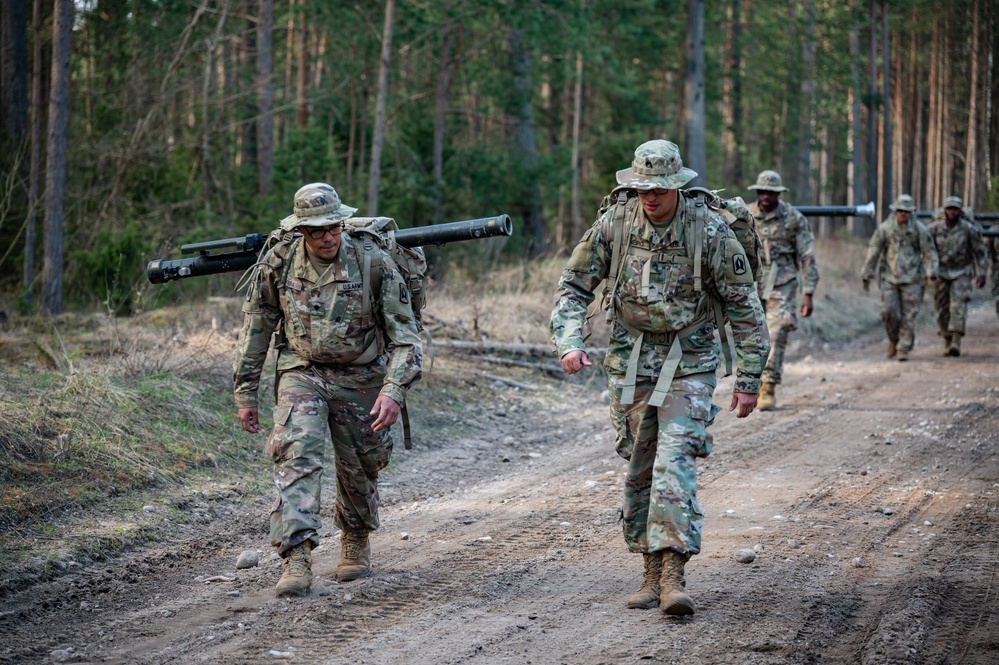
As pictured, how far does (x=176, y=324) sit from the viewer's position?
426 inches

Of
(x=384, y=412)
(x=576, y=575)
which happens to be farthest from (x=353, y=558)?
(x=576, y=575)

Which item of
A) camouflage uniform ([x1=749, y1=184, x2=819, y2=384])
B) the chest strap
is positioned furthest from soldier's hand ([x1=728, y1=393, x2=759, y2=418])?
camouflage uniform ([x1=749, y1=184, x2=819, y2=384])

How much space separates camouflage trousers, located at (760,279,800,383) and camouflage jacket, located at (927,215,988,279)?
5621 millimetres

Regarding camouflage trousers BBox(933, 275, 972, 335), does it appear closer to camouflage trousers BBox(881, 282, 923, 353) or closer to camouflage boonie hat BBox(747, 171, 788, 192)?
camouflage trousers BBox(881, 282, 923, 353)

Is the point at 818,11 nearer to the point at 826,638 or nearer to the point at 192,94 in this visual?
the point at 192,94

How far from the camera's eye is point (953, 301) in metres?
15.1

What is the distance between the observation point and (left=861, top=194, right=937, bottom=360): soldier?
1441cm

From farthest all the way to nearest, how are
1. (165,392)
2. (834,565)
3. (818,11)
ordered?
(818,11) → (165,392) → (834,565)

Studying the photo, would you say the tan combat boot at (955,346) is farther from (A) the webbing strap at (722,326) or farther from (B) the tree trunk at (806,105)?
(B) the tree trunk at (806,105)

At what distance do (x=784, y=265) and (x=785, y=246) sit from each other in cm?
21

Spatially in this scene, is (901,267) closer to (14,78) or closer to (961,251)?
(961,251)

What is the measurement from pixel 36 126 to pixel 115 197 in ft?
8.23

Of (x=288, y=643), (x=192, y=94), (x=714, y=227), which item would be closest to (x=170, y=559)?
(x=288, y=643)

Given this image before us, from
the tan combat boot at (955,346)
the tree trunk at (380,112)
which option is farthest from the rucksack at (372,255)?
the tan combat boot at (955,346)
